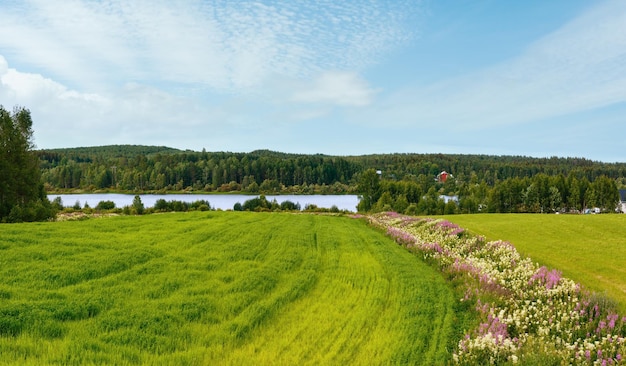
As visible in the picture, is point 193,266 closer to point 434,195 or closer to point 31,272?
point 31,272

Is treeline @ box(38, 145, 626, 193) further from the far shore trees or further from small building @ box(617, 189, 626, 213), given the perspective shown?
the far shore trees

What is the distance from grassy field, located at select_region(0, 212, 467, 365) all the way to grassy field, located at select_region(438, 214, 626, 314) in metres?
4.94

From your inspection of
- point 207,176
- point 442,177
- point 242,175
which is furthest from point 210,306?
point 442,177

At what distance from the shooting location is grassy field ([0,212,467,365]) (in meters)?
6.45

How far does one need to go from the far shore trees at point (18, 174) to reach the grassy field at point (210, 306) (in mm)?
25175

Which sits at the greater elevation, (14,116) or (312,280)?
(14,116)

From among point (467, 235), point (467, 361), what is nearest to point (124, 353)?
point (467, 361)

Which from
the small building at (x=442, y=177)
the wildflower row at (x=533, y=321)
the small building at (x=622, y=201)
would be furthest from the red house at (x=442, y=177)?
the wildflower row at (x=533, y=321)

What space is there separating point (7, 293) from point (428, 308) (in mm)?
9541

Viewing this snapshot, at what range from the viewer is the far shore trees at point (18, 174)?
36.5m

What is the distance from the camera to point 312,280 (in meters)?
11.8

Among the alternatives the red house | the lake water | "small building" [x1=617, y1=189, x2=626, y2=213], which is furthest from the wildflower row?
the red house

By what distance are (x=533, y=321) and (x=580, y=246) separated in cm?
1287

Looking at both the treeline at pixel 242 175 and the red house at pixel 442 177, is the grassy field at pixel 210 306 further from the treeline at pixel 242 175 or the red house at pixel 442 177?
the red house at pixel 442 177
